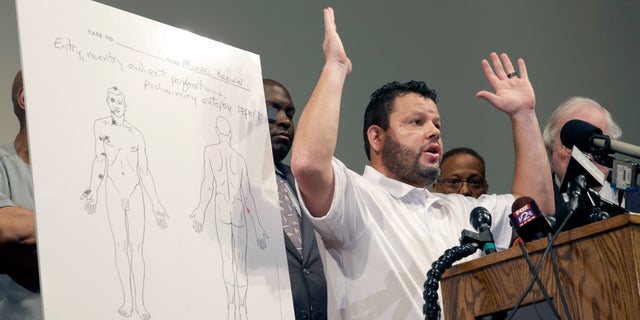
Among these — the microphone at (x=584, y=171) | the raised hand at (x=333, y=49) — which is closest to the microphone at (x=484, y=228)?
the microphone at (x=584, y=171)

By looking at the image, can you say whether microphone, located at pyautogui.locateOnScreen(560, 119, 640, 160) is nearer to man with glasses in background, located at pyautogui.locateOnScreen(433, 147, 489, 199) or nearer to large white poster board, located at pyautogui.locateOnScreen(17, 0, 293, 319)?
large white poster board, located at pyautogui.locateOnScreen(17, 0, 293, 319)

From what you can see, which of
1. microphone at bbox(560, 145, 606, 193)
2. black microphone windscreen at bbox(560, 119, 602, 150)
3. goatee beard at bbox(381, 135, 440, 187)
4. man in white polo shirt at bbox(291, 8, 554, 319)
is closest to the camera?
microphone at bbox(560, 145, 606, 193)

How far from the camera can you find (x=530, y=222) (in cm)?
193

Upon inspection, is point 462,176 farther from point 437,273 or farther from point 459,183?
point 437,273

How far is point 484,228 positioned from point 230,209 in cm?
63

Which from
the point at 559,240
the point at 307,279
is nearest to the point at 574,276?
the point at 559,240

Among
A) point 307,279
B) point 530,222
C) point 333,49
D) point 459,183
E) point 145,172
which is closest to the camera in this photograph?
point 530,222

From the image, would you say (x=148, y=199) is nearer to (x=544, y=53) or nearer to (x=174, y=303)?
(x=174, y=303)

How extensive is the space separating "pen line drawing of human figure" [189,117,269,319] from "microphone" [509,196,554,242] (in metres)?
0.66

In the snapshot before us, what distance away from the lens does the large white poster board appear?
1860 mm

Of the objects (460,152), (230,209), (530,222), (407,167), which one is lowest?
(530,222)

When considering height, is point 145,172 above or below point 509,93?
below

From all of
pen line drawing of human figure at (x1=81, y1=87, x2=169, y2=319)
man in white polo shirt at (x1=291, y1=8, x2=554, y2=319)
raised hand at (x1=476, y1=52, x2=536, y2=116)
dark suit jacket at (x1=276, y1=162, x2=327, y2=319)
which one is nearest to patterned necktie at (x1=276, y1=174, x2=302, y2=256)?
dark suit jacket at (x1=276, y1=162, x2=327, y2=319)

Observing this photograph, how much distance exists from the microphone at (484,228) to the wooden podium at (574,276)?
0.07 metres
